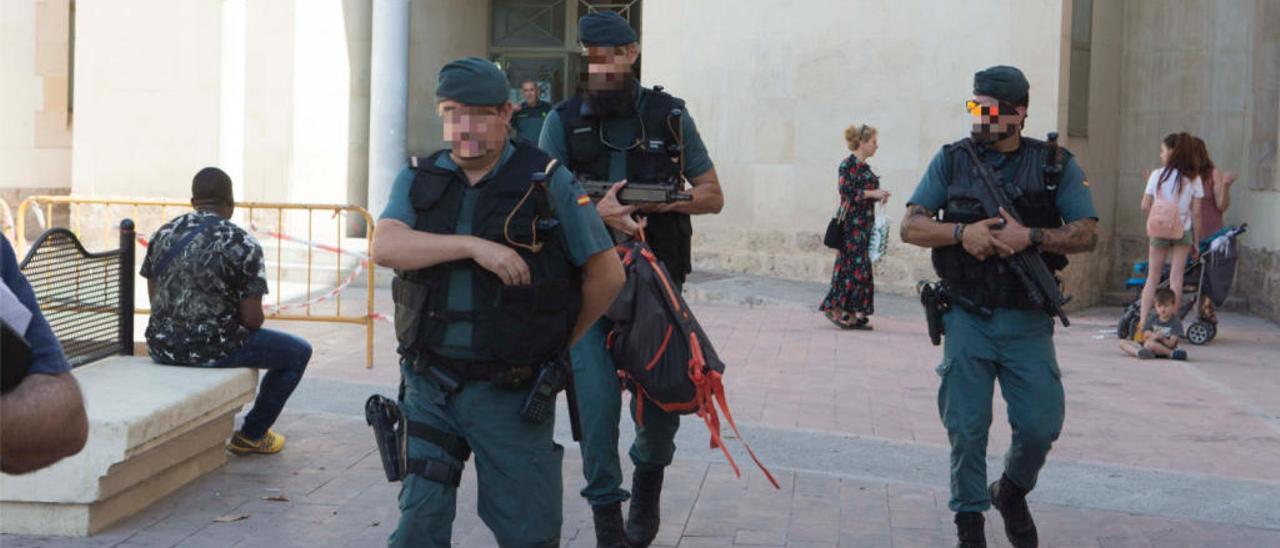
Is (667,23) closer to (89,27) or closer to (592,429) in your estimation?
(89,27)

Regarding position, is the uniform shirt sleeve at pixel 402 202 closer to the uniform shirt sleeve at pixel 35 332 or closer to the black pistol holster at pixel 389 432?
the black pistol holster at pixel 389 432

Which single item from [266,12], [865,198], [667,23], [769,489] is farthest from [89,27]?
[769,489]

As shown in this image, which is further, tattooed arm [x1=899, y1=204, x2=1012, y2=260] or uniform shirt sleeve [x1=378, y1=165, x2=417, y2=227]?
tattooed arm [x1=899, y1=204, x2=1012, y2=260]

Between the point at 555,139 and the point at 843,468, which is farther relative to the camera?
the point at 843,468

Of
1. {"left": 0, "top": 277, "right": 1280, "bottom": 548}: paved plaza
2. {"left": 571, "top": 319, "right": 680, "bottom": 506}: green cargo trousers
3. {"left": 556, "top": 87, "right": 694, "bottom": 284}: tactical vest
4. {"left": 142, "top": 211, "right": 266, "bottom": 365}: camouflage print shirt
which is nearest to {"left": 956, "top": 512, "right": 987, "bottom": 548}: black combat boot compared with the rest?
{"left": 0, "top": 277, "right": 1280, "bottom": 548}: paved plaza

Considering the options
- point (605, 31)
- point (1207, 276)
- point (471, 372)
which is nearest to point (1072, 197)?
point (605, 31)

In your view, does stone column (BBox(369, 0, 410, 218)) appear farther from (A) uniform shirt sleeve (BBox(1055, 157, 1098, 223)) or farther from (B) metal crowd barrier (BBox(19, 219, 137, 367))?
(A) uniform shirt sleeve (BBox(1055, 157, 1098, 223))

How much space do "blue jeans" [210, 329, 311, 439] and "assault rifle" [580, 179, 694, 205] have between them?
6.62 ft

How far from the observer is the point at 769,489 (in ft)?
23.7

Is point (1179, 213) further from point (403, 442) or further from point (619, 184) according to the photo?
point (403, 442)

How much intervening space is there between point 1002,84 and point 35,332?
4.23 metres

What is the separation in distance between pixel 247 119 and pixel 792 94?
20.6ft

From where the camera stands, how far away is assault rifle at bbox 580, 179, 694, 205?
19.6ft

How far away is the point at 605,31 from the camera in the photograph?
5.94 meters
